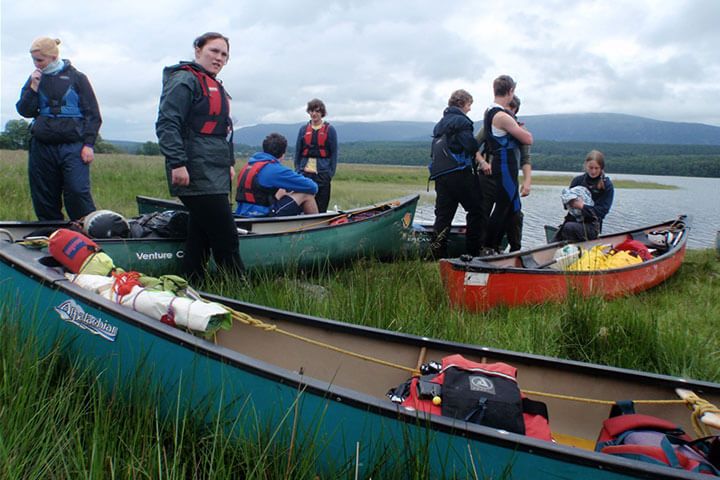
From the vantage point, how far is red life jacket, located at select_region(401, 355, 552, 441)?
214cm

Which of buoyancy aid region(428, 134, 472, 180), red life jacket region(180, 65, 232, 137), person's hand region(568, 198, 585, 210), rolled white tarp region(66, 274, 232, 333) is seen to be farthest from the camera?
person's hand region(568, 198, 585, 210)

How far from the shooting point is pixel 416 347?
2.97 m

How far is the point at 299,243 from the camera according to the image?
5.75 meters

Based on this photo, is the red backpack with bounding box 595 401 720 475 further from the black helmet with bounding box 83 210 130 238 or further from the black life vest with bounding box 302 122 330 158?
the black life vest with bounding box 302 122 330 158

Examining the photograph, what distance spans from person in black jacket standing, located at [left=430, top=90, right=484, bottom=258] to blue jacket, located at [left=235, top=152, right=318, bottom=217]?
1491mm

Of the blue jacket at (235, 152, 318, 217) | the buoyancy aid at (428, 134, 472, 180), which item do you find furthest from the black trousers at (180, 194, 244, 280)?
the buoyancy aid at (428, 134, 472, 180)

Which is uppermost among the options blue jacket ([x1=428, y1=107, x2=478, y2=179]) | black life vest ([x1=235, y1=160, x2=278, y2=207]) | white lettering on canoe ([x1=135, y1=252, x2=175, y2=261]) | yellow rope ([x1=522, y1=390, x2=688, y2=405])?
blue jacket ([x1=428, y1=107, x2=478, y2=179])

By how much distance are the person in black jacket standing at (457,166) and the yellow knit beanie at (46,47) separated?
3979mm

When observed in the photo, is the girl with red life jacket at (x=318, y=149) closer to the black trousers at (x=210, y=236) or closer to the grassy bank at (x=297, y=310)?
the grassy bank at (x=297, y=310)

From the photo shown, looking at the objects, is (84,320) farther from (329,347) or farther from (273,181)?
(273,181)

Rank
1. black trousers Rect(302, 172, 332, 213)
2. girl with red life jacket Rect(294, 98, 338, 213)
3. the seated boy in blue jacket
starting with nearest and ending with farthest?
the seated boy in blue jacket < girl with red life jacket Rect(294, 98, 338, 213) < black trousers Rect(302, 172, 332, 213)

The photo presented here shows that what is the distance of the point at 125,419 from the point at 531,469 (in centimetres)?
161

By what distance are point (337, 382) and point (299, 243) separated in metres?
2.83

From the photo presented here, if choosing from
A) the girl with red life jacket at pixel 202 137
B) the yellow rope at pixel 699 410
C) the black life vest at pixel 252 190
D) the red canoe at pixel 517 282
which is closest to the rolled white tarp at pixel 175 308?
the girl with red life jacket at pixel 202 137
